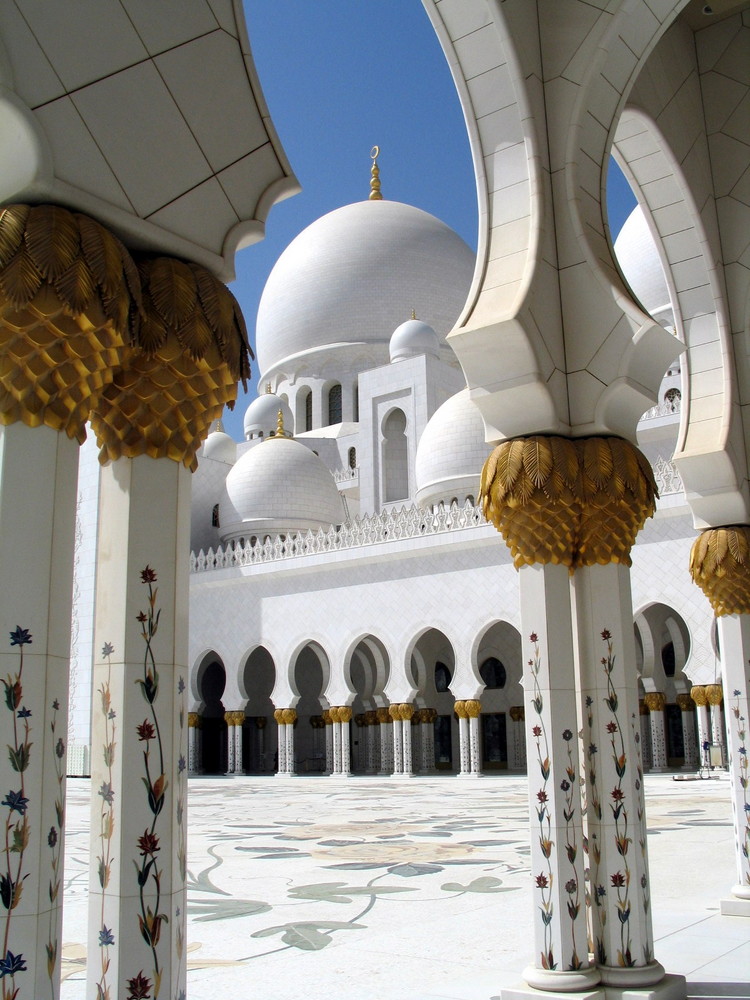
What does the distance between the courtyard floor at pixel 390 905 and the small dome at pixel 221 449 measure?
1601 cm

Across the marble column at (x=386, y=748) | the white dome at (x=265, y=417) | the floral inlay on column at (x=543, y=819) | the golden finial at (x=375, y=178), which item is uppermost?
the golden finial at (x=375, y=178)

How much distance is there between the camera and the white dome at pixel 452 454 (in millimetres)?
17531

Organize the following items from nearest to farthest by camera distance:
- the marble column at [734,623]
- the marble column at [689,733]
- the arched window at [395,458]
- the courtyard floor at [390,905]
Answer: the courtyard floor at [390,905], the marble column at [734,623], the marble column at [689,733], the arched window at [395,458]

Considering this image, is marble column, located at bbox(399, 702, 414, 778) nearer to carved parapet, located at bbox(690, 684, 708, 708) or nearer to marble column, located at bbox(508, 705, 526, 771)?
marble column, located at bbox(508, 705, 526, 771)

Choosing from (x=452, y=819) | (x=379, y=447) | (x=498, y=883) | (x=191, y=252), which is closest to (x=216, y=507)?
(x=379, y=447)

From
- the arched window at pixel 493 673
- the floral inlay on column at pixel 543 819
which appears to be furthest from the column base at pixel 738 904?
the arched window at pixel 493 673

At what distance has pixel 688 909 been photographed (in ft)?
12.6

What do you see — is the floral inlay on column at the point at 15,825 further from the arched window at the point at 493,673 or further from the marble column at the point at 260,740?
the marble column at the point at 260,740

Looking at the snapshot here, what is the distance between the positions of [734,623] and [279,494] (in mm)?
16487

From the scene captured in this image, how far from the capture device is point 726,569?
4211 mm

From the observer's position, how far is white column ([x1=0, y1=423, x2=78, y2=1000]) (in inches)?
60.4

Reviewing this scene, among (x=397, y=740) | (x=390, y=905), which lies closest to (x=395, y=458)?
(x=397, y=740)

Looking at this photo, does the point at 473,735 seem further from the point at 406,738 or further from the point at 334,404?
the point at 334,404

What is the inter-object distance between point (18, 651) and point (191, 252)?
900 mm
